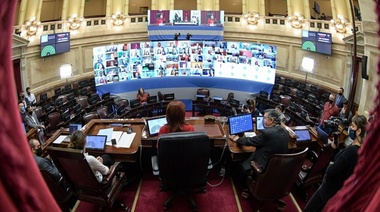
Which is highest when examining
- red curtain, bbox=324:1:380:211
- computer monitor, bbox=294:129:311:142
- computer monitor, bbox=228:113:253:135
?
red curtain, bbox=324:1:380:211

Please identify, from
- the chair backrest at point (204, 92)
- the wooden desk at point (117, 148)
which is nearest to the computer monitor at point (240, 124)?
the wooden desk at point (117, 148)

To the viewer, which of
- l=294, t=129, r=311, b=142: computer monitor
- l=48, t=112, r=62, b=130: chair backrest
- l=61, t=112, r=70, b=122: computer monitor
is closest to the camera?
A: l=294, t=129, r=311, b=142: computer monitor

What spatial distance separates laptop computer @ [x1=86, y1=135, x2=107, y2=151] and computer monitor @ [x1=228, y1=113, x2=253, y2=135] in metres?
1.78

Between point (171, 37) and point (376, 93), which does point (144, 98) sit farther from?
point (376, 93)

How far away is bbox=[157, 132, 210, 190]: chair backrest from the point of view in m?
3.03

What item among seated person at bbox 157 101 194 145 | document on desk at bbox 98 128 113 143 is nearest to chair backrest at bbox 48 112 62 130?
document on desk at bbox 98 128 113 143

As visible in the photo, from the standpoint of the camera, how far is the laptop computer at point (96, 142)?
13.2 feet

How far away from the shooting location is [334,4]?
11.9m

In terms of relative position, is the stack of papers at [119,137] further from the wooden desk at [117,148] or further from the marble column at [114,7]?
the marble column at [114,7]

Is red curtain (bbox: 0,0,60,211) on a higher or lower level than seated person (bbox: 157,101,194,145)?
higher

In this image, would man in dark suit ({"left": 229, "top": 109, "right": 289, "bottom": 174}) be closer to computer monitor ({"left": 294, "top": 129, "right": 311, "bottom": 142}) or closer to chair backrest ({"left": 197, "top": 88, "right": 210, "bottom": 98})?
computer monitor ({"left": 294, "top": 129, "right": 311, "bottom": 142})

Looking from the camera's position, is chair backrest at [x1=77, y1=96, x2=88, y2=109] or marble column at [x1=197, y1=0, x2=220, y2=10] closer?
chair backrest at [x1=77, y1=96, x2=88, y2=109]

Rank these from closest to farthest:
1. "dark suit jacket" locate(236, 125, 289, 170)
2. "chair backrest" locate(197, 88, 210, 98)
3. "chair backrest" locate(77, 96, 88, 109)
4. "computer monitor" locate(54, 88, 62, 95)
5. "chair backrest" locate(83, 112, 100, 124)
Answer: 1. "dark suit jacket" locate(236, 125, 289, 170)
2. "chair backrest" locate(83, 112, 100, 124)
3. "chair backrest" locate(77, 96, 88, 109)
4. "computer monitor" locate(54, 88, 62, 95)
5. "chair backrest" locate(197, 88, 210, 98)

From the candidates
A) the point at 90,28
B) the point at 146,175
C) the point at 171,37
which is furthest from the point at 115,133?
the point at 90,28
